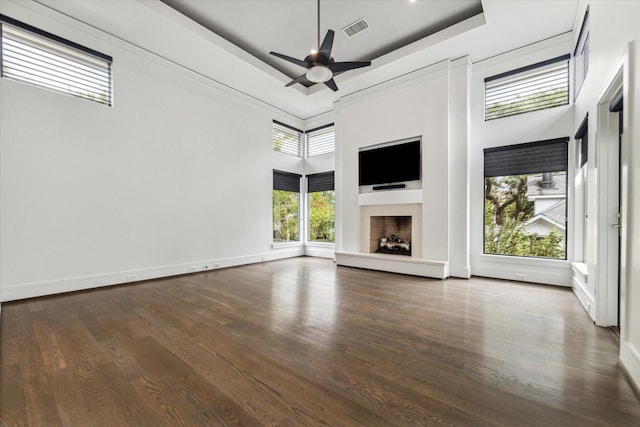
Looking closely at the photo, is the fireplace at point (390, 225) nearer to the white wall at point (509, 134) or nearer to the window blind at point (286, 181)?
the white wall at point (509, 134)

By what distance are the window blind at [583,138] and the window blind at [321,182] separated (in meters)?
4.78

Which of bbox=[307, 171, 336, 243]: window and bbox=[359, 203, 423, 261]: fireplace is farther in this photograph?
bbox=[307, 171, 336, 243]: window

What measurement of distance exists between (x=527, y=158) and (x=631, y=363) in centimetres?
367

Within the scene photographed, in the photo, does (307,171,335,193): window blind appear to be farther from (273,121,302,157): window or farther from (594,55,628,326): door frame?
(594,55,628,326): door frame

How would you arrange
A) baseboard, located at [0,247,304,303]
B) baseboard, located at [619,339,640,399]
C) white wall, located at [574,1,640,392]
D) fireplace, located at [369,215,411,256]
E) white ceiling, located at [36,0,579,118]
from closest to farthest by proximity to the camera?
baseboard, located at [619,339,640,399], white wall, located at [574,1,640,392], baseboard, located at [0,247,304,303], white ceiling, located at [36,0,579,118], fireplace, located at [369,215,411,256]

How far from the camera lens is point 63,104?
3.94m

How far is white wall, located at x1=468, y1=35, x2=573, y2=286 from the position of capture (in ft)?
14.3

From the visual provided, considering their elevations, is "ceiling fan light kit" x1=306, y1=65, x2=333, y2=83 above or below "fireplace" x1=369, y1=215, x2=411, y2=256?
above

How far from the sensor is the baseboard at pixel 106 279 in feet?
11.7

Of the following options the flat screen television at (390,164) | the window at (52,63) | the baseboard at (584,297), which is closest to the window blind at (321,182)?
the flat screen television at (390,164)

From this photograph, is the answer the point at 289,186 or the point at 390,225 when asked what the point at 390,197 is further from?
the point at 289,186

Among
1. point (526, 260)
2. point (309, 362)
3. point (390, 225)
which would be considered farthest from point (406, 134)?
point (309, 362)

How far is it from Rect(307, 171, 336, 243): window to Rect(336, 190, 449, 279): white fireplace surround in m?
1.26

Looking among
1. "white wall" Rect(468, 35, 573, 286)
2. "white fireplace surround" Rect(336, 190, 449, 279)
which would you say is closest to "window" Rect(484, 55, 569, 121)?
"white wall" Rect(468, 35, 573, 286)
